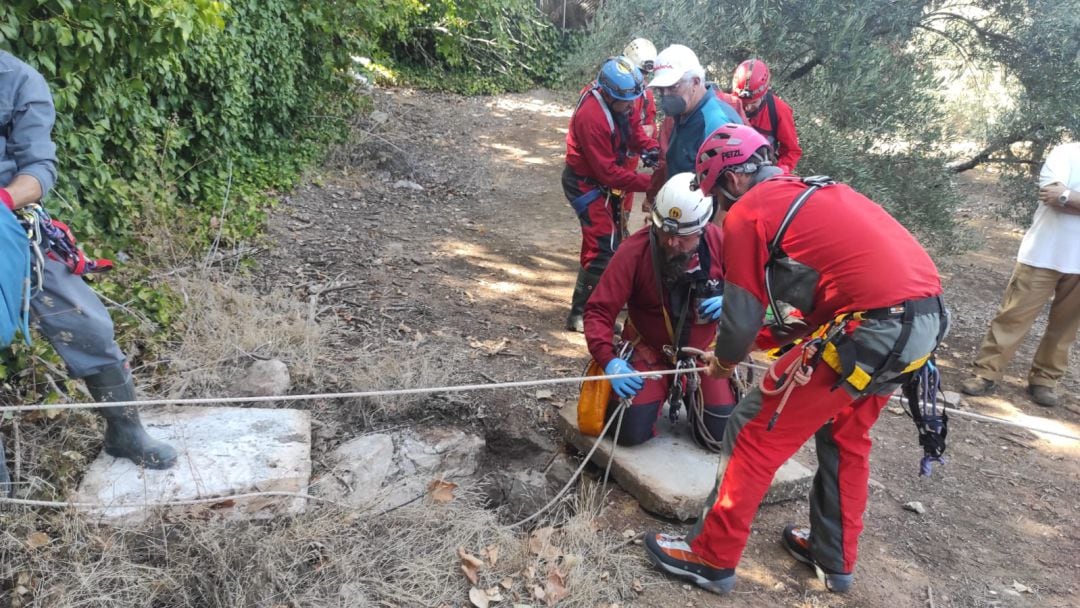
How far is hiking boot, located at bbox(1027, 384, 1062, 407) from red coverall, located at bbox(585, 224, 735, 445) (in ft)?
9.76

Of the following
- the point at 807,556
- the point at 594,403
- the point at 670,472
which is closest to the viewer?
the point at 807,556

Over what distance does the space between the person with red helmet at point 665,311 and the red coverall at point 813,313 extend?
0.61 meters

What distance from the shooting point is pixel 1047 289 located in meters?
5.38

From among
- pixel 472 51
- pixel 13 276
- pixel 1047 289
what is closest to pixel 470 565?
pixel 13 276

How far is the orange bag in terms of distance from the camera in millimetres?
3992

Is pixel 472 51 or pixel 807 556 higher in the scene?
pixel 472 51

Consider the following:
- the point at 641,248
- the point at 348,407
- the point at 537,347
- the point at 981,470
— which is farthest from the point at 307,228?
the point at 981,470

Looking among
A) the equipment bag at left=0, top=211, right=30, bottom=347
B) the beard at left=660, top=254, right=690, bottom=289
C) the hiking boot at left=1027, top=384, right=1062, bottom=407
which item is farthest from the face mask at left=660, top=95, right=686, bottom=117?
the equipment bag at left=0, top=211, right=30, bottom=347

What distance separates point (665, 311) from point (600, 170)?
178 centimetres

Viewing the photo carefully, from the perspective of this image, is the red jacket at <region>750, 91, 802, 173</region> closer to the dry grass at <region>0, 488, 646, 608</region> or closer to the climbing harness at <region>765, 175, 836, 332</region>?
the climbing harness at <region>765, 175, 836, 332</region>

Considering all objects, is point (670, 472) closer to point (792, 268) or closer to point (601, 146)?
point (792, 268)

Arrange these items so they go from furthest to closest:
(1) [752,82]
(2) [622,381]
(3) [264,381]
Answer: (1) [752,82]
(3) [264,381]
(2) [622,381]

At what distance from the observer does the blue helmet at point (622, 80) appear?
17.1 feet

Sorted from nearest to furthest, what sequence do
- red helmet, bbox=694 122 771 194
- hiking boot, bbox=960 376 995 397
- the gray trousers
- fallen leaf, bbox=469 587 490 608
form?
1. the gray trousers
2. fallen leaf, bbox=469 587 490 608
3. red helmet, bbox=694 122 771 194
4. hiking boot, bbox=960 376 995 397
